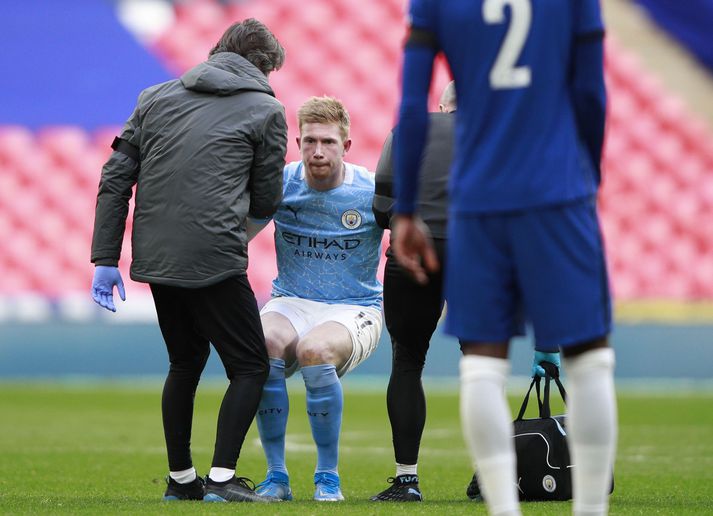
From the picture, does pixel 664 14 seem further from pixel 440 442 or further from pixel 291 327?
pixel 291 327

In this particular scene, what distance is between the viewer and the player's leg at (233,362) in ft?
14.2

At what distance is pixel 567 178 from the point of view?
2.92 meters

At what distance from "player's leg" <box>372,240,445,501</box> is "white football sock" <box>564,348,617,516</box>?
165cm

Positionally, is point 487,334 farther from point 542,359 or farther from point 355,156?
point 355,156

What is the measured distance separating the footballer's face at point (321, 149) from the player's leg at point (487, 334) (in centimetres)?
191

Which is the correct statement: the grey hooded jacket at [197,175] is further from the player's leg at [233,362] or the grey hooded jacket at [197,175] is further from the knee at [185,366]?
the knee at [185,366]

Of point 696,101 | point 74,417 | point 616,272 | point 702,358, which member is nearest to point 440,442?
point 74,417

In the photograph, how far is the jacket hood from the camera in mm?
4406

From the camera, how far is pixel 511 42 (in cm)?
291

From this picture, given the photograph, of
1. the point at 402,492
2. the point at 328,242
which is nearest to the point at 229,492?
the point at 402,492

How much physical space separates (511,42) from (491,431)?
3.05 feet

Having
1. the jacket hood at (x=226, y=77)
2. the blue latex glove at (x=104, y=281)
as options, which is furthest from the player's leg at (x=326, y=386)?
the jacket hood at (x=226, y=77)

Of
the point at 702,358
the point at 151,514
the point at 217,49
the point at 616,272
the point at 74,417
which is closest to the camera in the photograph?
the point at 151,514

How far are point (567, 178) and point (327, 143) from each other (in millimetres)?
2038
